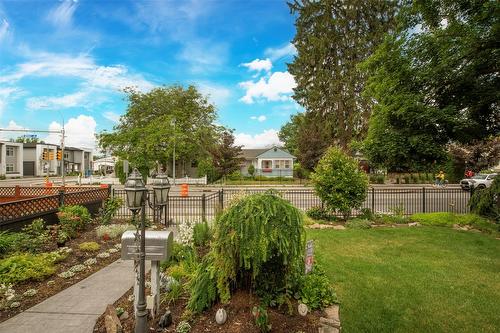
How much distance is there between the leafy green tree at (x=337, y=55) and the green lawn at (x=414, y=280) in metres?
25.0

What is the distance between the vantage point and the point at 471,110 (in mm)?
9547

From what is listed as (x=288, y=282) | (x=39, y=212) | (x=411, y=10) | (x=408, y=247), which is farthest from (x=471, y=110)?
(x=39, y=212)

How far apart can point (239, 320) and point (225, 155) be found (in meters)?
31.2

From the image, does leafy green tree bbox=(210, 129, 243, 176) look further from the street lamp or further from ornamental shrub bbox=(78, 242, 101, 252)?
the street lamp

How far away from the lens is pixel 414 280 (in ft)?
18.8

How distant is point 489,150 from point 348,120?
46.7 ft

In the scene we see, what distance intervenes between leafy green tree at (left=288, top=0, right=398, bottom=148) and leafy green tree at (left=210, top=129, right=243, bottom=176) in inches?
382

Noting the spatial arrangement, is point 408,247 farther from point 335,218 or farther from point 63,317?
point 63,317

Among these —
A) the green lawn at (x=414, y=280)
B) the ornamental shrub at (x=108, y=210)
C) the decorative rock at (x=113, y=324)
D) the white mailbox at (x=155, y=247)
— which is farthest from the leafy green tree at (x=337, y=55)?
the decorative rock at (x=113, y=324)

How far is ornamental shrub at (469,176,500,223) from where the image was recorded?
10.9 metres

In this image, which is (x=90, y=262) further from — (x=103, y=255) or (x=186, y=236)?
(x=186, y=236)

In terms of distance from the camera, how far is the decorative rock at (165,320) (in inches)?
145

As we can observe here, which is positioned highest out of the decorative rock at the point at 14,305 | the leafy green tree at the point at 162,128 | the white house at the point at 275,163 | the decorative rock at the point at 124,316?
the leafy green tree at the point at 162,128

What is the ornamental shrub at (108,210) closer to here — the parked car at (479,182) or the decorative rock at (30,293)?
the decorative rock at (30,293)
